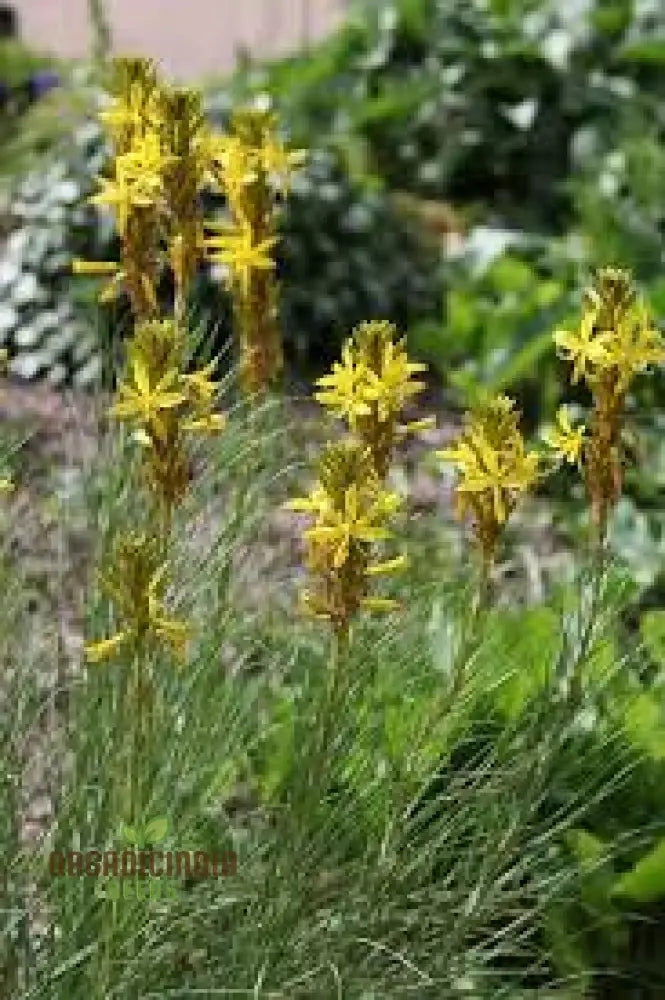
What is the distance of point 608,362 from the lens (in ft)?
8.25

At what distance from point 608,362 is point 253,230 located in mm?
447

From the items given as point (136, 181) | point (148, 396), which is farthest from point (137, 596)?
point (136, 181)

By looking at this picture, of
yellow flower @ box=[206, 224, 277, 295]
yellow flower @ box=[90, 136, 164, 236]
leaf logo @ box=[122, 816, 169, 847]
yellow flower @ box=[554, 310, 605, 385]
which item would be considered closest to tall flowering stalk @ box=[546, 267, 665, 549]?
yellow flower @ box=[554, 310, 605, 385]

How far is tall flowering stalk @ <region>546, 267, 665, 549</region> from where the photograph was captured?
2521 mm

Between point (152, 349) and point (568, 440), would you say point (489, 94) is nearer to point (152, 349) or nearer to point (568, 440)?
point (568, 440)

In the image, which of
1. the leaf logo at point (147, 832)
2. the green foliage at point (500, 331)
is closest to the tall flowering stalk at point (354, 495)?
the leaf logo at point (147, 832)

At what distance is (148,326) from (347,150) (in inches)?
185

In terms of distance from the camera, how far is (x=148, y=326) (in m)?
2.47

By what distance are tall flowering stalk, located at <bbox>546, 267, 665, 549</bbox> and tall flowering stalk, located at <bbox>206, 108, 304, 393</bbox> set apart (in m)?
0.36

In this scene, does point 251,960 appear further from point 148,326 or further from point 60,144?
point 60,144

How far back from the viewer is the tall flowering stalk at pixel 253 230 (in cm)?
272

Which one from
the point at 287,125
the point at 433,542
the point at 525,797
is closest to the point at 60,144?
the point at 287,125

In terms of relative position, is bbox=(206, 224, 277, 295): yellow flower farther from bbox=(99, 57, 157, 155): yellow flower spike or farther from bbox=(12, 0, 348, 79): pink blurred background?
bbox=(12, 0, 348, 79): pink blurred background

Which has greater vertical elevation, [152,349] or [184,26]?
[152,349]
